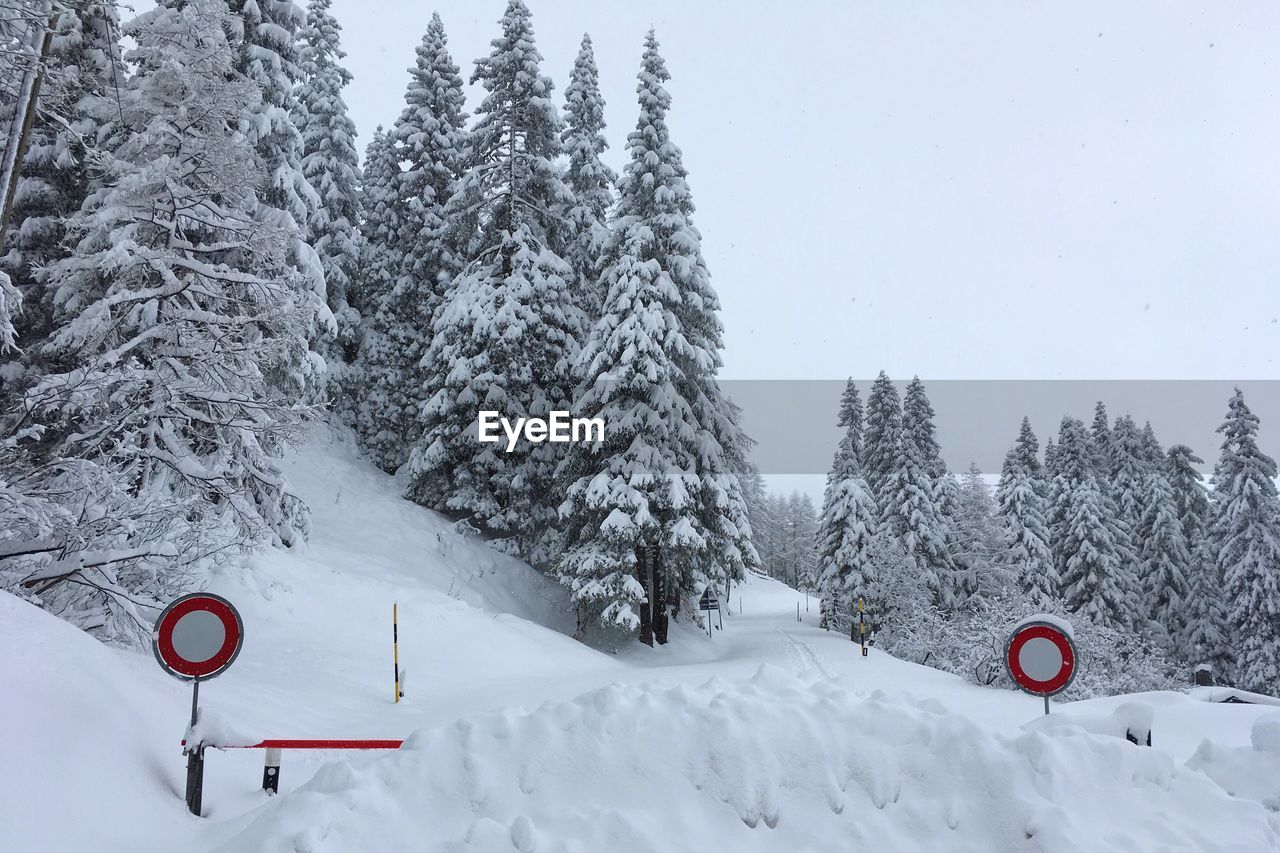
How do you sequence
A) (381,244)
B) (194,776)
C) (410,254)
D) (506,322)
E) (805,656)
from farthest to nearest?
1. (381,244)
2. (410,254)
3. (506,322)
4. (805,656)
5. (194,776)

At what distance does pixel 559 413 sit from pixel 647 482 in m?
5.00

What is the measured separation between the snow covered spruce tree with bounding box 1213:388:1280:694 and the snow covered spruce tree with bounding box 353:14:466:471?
35006 millimetres

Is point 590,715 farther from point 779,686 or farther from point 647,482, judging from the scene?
point 647,482

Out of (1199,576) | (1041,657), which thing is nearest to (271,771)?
(1041,657)

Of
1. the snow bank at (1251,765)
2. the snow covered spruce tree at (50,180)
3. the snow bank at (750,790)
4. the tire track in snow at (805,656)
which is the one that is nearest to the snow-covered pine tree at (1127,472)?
the tire track in snow at (805,656)

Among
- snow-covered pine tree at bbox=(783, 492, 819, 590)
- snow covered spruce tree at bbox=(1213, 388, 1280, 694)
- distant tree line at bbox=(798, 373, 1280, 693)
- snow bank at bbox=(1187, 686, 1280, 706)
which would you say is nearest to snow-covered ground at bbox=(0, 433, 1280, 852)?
snow bank at bbox=(1187, 686, 1280, 706)

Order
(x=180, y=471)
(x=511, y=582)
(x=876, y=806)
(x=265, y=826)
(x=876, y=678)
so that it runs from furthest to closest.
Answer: (x=511, y=582) < (x=876, y=678) < (x=180, y=471) < (x=876, y=806) < (x=265, y=826)

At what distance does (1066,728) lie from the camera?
5.07 metres

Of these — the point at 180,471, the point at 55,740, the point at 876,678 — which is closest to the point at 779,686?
the point at 55,740

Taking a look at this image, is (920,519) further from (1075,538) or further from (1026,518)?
(1075,538)

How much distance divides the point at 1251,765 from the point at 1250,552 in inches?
1349

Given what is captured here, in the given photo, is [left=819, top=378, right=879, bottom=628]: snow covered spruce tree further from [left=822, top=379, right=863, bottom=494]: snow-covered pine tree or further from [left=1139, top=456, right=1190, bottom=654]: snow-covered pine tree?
[left=1139, top=456, right=1190, bottom=654]: snow-covered pine tree

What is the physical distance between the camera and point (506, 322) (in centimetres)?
2173

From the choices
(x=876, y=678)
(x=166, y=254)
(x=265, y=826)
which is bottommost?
(x=876, y=678)
